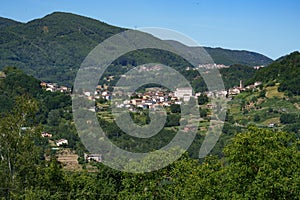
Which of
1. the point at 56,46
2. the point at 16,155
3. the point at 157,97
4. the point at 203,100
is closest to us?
the point at 16,155

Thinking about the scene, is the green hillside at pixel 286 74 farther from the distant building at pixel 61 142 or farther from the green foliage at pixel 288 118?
the distant building at pixel 61 142

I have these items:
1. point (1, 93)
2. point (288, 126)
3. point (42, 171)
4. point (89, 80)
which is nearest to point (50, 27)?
point (89, 80)

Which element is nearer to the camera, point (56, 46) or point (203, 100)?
point (203, 100)

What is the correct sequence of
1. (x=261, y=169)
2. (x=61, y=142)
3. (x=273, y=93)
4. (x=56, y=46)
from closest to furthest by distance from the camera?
1. (x=261, y=169)
2. (x=61, y=142)
3. (x=273, y=93)
4. (x=56, y=46)

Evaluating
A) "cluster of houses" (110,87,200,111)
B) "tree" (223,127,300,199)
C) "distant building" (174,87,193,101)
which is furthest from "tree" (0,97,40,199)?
"distant building" (174,87,193,101)

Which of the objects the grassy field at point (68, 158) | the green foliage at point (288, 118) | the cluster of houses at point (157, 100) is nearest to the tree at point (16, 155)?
the grassy field at point (68, 158)

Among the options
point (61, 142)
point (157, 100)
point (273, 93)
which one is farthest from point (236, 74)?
point (61, 142)

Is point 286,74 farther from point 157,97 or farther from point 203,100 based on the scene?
point 157,97

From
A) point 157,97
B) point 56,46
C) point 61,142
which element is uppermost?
point 56,46

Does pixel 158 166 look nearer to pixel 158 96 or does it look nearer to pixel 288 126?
pixel 288 126
